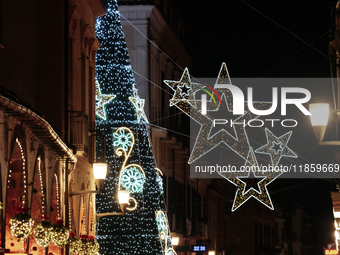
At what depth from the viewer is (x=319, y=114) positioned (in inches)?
506

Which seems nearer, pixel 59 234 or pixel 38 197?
pixel 59 234

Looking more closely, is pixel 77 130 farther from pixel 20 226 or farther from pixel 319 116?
pixel 20 226

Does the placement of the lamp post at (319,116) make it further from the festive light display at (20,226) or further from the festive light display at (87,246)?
the festive light display at (87,246)

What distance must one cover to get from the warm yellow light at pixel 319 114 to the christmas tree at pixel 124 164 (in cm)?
825

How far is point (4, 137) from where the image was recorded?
1066 cm

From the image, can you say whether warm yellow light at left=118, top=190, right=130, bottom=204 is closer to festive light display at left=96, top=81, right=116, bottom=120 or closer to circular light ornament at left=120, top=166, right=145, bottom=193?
circular light ornament at left=120, top=166, right=145, bottom=193

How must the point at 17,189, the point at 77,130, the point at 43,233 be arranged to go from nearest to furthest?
the point at 43,233 → the point at 17,189 → the point at 77,130

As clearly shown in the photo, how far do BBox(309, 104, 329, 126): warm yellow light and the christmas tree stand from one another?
8.25 meters

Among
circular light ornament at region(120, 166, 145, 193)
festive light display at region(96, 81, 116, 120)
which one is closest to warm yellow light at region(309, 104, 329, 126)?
circular light ornament at region(120, 166, 145, 193)

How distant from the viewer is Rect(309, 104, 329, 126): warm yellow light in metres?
12.8

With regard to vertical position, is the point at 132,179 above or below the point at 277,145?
below

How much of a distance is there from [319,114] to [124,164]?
916cm

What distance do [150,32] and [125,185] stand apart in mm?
12853

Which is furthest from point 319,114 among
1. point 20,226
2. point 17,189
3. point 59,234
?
point 20,226
